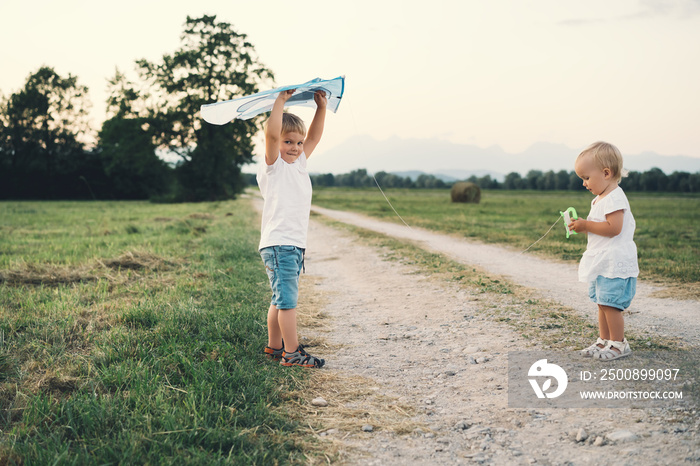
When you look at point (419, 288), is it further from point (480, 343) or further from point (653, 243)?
point (653, 243)

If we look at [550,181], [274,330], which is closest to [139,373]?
[274,330]

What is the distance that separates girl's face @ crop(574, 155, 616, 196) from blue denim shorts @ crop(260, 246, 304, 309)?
A: 7.77ft

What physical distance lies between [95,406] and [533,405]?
2656 mm

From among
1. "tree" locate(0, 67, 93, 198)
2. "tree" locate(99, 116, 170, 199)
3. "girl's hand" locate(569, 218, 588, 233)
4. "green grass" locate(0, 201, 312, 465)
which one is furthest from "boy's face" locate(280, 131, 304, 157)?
"tree" locate(0, 67, 93, 198)

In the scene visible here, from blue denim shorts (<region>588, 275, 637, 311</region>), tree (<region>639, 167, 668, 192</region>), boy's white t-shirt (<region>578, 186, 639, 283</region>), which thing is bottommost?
blue denim shorts (<region>588, 275, 637, 311</region>)

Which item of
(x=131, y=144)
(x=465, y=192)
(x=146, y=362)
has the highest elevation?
(x=131, y=144)

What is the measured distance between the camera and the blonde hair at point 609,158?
3.90 metres

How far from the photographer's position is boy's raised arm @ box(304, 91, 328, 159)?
4.06 meters

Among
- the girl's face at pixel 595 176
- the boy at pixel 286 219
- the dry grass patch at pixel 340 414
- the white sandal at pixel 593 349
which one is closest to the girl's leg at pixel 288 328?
the boy at pixel 286 219

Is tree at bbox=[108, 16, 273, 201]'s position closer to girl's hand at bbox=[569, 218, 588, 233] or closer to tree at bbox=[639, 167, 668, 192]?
girl's hand at bbox=[569, 218, 588, 233]

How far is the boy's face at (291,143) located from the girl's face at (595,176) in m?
2.27

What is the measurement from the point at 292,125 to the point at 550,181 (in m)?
88.4

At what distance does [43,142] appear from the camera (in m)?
51.8

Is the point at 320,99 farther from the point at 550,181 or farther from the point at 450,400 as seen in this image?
the point at 550,181
